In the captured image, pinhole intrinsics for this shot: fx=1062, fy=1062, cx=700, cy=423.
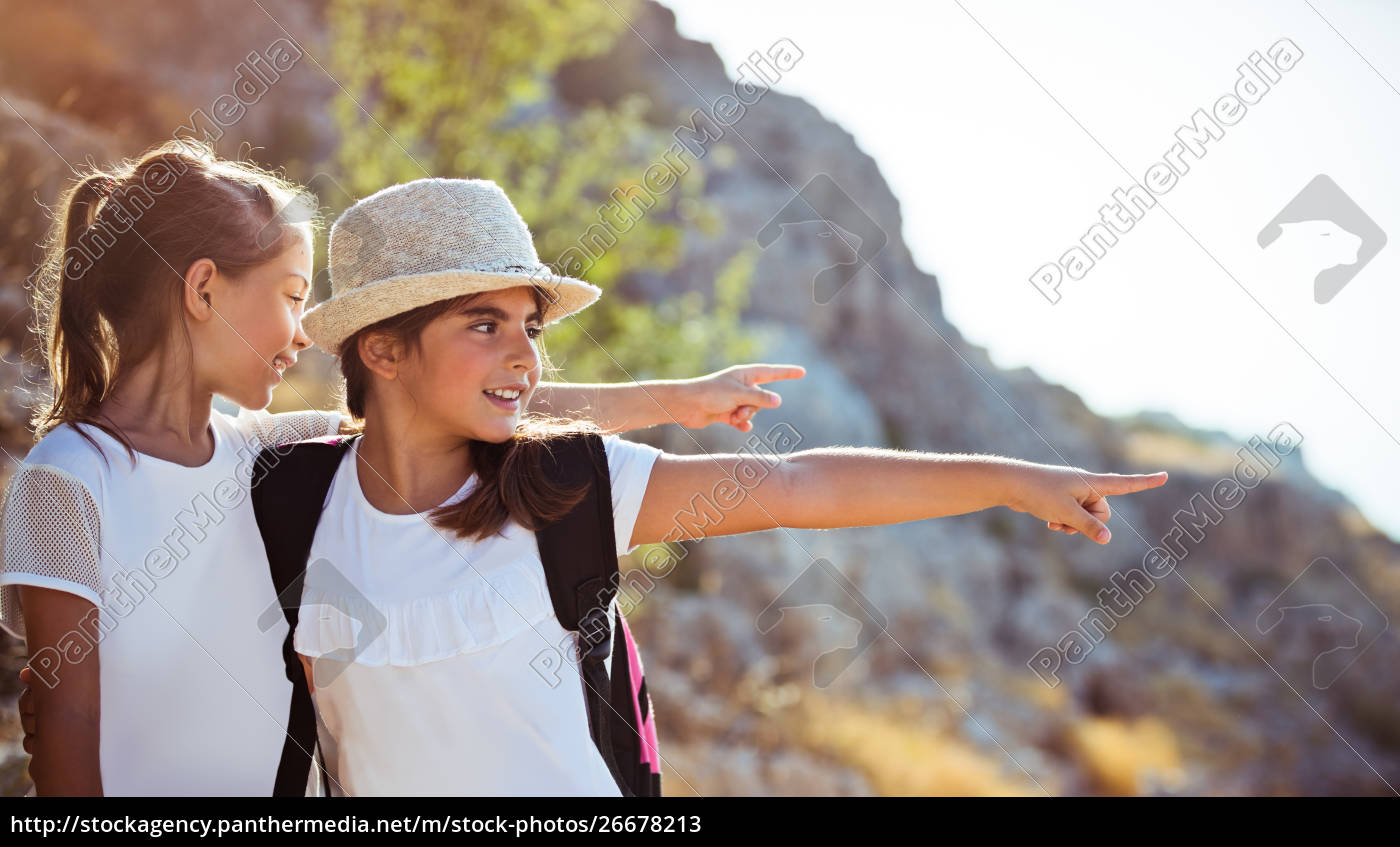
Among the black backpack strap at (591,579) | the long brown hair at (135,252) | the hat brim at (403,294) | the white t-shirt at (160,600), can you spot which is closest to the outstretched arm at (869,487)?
the black backpack strap at (591,579)

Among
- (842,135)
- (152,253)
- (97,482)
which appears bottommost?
(97,482)

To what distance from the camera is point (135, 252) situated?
2045mm

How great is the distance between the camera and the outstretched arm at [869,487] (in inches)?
68.1

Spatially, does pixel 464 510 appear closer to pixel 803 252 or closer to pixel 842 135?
pixel 803 252

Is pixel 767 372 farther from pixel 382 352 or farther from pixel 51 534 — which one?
pixel 51 534

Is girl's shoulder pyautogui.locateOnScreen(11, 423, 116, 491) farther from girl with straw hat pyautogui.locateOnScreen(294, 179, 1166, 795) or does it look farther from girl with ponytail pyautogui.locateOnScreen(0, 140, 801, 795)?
girl with straw hat pyautogui.locateOnScreen(294, 179, 1166, 795)

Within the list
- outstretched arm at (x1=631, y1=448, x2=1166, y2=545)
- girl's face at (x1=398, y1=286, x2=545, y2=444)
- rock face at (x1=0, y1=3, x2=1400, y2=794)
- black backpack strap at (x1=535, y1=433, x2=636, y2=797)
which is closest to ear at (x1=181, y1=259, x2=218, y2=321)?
girl's face at (x1=398, y1=286, x2=545, y2=444)

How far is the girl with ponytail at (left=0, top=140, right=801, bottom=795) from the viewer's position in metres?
1.72

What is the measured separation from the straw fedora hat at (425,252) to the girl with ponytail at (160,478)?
0.63 feet

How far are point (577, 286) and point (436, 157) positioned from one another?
6224 mm

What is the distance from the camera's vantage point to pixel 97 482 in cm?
179

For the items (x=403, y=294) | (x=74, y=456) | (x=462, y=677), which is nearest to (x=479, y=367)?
(x=403, y=294)

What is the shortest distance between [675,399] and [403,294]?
0.61 meters
